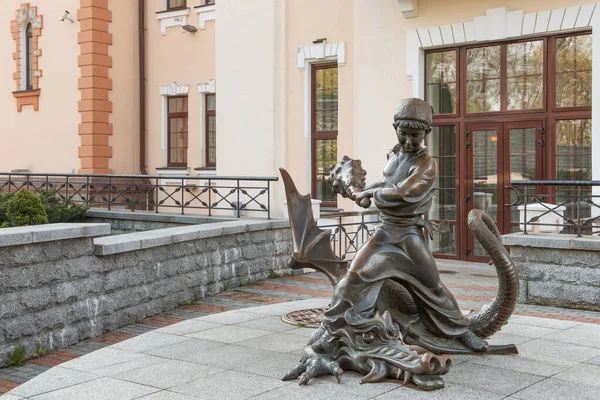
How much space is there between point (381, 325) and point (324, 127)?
10772 mm

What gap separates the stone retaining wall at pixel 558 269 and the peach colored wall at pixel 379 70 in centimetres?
495

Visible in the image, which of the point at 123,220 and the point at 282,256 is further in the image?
the point at 123,220

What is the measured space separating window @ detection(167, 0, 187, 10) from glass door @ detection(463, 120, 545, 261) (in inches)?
392

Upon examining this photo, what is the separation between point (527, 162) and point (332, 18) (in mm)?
4749

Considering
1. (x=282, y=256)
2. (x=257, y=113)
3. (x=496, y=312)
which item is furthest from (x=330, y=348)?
(x=257, y=113)

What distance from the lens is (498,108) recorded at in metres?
13.4

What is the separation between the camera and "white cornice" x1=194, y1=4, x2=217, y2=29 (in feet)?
64.8

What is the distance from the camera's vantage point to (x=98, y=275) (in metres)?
8.16

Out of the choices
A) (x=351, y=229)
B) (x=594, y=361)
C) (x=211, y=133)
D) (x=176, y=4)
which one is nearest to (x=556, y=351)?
(x=594, y=361)

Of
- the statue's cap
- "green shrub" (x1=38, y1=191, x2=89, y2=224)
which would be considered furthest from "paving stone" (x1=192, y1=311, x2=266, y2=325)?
"green shrub" (x1=38, y1=191, x2=89, y2=224)

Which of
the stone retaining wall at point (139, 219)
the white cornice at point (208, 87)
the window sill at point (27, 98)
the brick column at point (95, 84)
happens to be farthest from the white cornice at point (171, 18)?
the stone retaining wall at point (139, 219)

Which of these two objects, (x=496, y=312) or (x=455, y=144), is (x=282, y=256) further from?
(x=496, y=312)

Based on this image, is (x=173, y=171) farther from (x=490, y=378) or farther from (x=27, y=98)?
(x=490, y=378)

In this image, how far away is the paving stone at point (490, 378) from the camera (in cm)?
501
